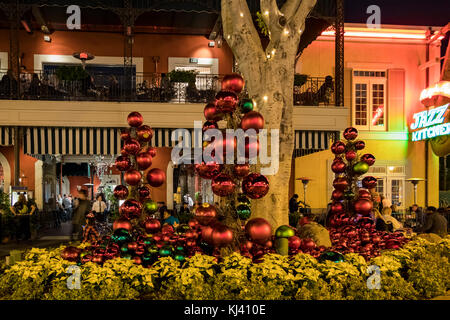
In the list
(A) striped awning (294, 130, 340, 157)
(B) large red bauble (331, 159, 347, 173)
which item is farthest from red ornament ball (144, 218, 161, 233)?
(A) striped awning (294, 130, 340, 157)

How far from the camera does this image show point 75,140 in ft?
36.6

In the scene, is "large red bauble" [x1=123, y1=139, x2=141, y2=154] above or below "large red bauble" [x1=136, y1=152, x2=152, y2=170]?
above

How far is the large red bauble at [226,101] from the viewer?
4418 millimetres

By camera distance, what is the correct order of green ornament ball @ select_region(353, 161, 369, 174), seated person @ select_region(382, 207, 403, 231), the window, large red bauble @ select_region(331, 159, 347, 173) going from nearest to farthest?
green ornament ball @ select_region(353, 161, 369, 174), large red bauble @ select_region(331, 159, 347, 173), seated person @ select_region(382, 207, 403, 231), the window

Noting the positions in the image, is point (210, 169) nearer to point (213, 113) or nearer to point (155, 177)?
point (213, 113)

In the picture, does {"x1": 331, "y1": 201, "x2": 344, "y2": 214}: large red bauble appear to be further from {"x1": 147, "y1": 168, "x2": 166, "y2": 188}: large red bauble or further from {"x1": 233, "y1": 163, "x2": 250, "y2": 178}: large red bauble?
{"x1": 147, "y1": 168, "x2": 166, "y2": 188}: large red bauble

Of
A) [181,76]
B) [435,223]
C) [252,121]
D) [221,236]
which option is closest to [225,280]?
[221,236]

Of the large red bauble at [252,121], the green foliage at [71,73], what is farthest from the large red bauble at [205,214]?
the green foliage at [71,73]

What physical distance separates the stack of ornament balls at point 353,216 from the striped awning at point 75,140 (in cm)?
468

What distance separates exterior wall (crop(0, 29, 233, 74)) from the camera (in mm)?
13914

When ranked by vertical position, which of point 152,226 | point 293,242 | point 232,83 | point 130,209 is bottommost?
point 293,242

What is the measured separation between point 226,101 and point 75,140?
796 centimetres

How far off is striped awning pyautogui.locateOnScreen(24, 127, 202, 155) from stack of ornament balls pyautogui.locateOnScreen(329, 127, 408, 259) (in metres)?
4.68

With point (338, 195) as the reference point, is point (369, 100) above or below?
above
